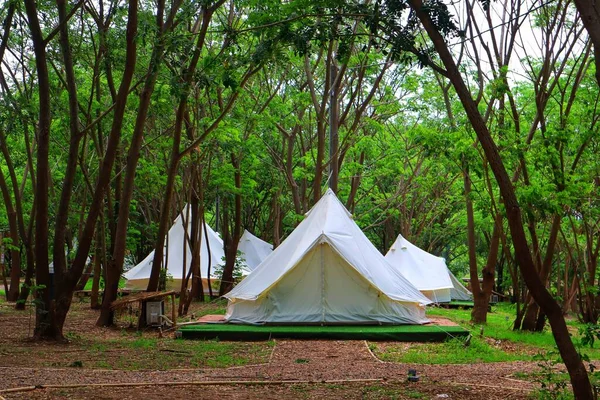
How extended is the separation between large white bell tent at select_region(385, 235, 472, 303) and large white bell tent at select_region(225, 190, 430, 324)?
10.3 m

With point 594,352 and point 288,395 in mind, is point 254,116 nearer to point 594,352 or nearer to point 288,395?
point 594,352

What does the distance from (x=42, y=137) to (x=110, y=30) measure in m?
2.18

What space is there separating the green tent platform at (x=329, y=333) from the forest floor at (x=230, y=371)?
1.35ft

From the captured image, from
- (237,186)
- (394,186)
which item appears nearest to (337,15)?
(237,186)

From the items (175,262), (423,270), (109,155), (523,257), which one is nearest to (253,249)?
(175,262)

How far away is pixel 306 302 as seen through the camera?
13.9m

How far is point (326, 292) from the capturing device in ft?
45.6

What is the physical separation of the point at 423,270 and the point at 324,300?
455 inches

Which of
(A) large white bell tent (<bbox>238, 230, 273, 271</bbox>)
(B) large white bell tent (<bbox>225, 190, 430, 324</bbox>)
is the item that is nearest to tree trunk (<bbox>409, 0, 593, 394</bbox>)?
(B) large white bell tent (<bbox>225, 190, 430, 324</bbox>)

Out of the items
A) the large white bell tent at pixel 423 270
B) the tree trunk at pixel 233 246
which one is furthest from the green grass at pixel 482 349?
the large white bell tent at pixel 423 270

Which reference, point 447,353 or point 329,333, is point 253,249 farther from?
point 447,353

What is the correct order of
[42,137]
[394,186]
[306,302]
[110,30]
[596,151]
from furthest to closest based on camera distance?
[394,186]
[306,302]
[596,151]
[110,30]
[42,137]

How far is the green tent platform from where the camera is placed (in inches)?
485

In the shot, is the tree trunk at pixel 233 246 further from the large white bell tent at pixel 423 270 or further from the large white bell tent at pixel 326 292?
the large white bell tent at pixel 326 292
